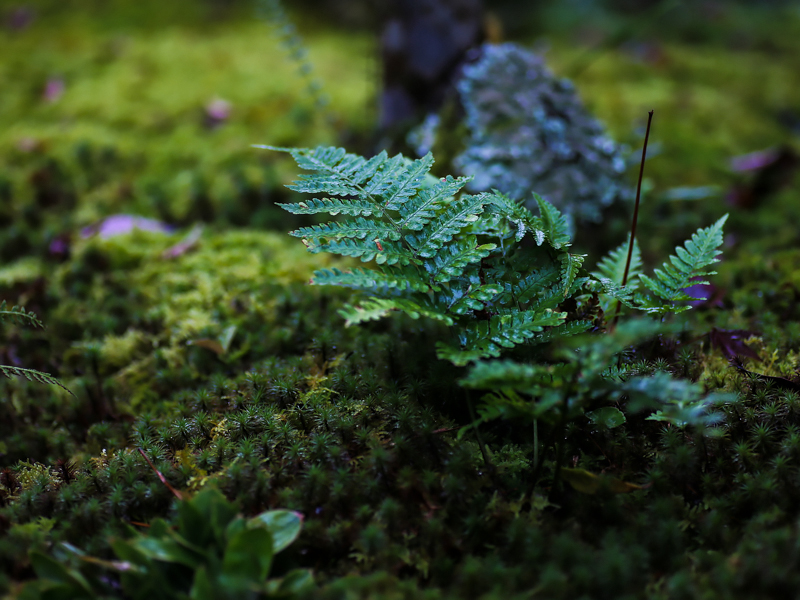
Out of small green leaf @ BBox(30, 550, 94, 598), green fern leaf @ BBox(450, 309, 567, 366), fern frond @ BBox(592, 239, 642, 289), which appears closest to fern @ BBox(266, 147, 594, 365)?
green fern leaf @ BBox(450, 309, 567, 366)

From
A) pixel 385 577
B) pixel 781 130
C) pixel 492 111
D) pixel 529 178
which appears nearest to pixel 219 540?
pixel 385 577

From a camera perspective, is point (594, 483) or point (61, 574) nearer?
point (61, 574)

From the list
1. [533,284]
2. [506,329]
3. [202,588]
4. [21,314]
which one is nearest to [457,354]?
[506,329]

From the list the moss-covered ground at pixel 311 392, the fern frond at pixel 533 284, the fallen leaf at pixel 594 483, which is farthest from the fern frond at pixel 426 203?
the fallen leaf at pixel 594 483

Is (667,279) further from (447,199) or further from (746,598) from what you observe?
(746,598)

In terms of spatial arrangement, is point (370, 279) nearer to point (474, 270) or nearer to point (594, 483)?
point (474, 270)

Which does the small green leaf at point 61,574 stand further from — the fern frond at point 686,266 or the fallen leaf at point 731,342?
the fallen leaf at point 731,342
